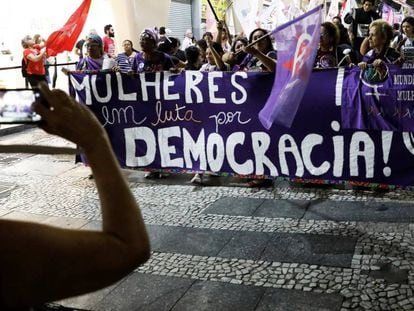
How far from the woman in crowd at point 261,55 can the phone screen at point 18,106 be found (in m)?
4.28

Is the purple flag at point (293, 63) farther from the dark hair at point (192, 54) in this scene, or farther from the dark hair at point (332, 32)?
the dark hair at point (192, 54)

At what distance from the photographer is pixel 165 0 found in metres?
11.0

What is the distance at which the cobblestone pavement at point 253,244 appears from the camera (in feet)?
12.0

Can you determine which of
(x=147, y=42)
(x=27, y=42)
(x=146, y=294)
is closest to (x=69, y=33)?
(x=147, y=42)

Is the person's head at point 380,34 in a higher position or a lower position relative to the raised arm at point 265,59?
higher

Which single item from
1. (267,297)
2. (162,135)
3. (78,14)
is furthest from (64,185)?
(267,297)

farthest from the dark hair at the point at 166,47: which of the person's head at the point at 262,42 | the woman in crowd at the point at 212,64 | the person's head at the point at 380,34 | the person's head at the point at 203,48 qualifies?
the person's head at the point at 380,34

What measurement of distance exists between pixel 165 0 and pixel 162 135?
210 inches

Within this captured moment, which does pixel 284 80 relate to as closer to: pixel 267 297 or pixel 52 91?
pixel 267 297

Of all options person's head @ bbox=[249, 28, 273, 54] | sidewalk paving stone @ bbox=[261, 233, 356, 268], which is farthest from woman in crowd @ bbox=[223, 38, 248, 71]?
sidewalk paving stone @ bbox=[261, 233, 356, 268]

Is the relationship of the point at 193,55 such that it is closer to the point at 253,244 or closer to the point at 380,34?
the point at 380,34

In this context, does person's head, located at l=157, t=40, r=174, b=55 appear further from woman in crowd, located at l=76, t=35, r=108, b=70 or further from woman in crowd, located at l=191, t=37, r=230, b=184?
woman in crowd, located at l=191, t=37, r=230, b=184

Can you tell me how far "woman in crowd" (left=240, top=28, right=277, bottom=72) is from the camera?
5.73 m

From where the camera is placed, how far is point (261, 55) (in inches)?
223
